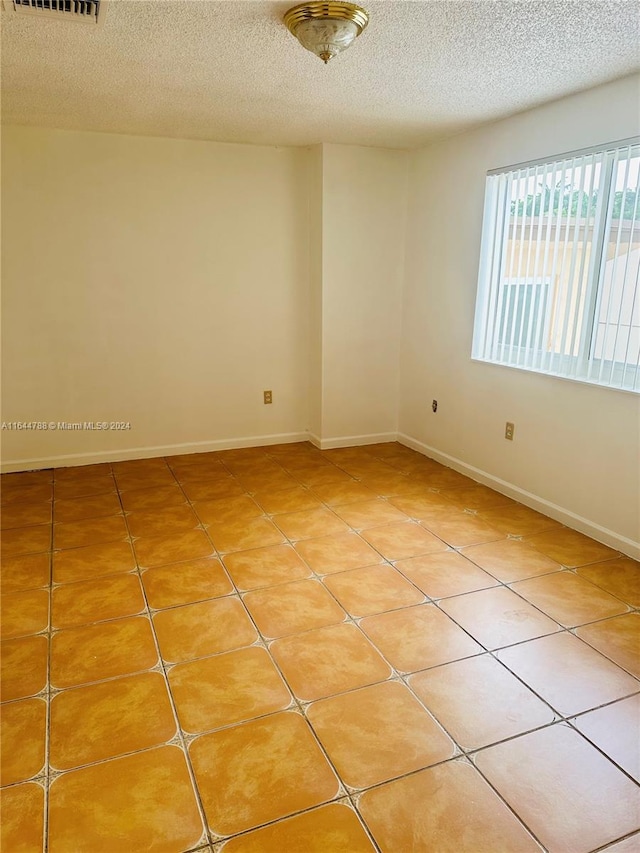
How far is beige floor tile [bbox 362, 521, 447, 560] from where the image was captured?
283 cm

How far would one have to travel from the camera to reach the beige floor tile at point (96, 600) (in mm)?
2295

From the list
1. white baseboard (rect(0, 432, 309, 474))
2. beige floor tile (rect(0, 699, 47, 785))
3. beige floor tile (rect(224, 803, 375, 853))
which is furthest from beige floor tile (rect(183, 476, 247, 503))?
beige floor tile (rect(224, 803, 375, 853))

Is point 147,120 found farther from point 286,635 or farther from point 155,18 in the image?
point 286,635

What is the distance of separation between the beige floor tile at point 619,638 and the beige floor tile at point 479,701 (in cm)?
39

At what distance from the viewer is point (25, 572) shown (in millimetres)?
2619

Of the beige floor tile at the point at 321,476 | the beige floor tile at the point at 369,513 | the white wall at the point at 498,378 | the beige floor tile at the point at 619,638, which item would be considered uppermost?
the white wall at the point at 498,378

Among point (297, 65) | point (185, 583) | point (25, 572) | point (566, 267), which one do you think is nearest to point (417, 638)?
point (185, 583)

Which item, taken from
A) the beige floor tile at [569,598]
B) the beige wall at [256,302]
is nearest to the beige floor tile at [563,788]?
the beige floor tile at [569,598]

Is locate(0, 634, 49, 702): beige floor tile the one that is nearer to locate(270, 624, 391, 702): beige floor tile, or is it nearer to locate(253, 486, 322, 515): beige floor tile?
locate(270, 624, 391, 702): beige floor tile

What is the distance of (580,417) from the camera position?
2.96 metres

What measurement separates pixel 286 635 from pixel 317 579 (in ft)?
1.41

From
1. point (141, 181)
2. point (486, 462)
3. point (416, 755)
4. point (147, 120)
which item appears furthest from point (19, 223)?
point (416, 755)

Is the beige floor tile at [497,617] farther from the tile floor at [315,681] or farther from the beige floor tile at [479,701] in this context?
the beige floor tile at [479,701]

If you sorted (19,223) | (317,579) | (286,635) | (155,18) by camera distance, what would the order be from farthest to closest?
(19,223), (317,579), (286,635), (155,18)
